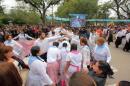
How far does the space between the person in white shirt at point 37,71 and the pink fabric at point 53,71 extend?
2.69m

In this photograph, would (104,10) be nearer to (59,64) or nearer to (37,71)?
(59,64)

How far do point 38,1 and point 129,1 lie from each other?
27.8 m

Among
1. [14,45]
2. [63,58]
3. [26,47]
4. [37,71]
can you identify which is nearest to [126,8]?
[26,47]

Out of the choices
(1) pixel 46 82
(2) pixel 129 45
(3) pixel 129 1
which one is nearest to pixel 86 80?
(1) pixel 46 82

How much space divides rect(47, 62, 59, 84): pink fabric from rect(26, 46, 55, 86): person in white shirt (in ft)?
8.83

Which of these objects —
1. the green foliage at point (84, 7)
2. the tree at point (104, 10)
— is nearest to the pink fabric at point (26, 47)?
the tree at point (104, 10)

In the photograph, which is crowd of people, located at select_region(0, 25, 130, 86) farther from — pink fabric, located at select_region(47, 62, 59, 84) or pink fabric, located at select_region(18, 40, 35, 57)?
pink fabric, located at select_region(18, 40, 35, 57)

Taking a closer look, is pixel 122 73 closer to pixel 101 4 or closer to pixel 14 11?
pixel 14 11

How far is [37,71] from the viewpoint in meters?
8.38

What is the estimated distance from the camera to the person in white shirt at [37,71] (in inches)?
327

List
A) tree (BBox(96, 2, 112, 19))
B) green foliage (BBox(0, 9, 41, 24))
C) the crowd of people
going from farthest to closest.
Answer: tree (BBox(96, 2, 112, 19)) < green foliage (BBox(0, 9, 41, 24)) < the crowd of people

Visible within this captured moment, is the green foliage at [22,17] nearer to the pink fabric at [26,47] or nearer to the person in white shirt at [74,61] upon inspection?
the pink fabric at [26,47]

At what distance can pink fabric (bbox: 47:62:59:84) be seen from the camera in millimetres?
11445

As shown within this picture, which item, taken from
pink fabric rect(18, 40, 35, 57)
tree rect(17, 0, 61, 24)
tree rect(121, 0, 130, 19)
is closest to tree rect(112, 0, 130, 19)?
tree rect(121, 0, 130, 19)
